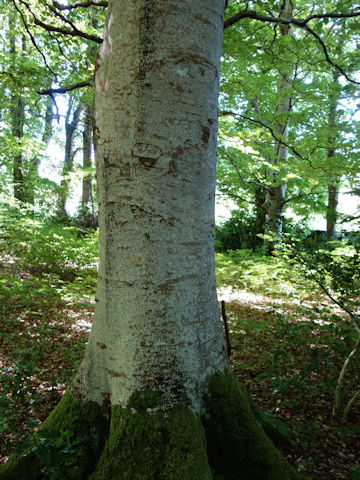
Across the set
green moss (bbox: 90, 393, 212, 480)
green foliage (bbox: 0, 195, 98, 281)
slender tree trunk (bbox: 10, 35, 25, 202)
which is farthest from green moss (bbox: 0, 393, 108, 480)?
slender tree trunk (bbox: 10, 35, 25, 202)

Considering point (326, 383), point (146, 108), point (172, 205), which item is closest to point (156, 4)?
point (146, 108)

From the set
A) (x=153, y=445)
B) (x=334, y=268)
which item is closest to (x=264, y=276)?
(x=334, y=268)

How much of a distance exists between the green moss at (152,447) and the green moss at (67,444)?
0.10 meters

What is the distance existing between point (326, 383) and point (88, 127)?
42.9 feet

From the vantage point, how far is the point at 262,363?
3344mm

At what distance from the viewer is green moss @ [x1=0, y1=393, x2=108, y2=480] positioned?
1375 millimetres

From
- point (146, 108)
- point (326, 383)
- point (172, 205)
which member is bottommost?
point (326, 383)

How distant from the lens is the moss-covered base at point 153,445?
1.34 m

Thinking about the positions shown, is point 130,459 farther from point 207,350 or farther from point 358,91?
point 358,91

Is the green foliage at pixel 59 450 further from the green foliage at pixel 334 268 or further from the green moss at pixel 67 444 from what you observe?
the green foliage at pixel 334 268

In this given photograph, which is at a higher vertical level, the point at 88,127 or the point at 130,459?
the point at 88,127

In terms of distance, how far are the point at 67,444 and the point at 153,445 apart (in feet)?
1.52

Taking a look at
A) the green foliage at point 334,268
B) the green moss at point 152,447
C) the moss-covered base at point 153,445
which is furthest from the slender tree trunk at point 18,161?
the green moss at point 152,447

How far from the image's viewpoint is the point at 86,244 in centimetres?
652
